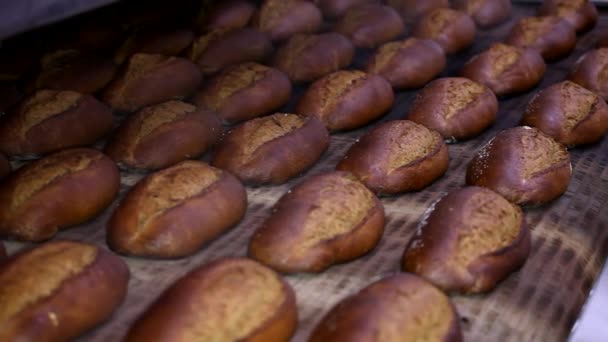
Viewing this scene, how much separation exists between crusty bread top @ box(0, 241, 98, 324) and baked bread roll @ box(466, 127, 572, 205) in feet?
3.80

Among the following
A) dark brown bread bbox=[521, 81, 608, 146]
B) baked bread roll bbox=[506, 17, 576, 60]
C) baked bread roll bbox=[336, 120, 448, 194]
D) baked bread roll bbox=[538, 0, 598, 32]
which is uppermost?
baked bread roll bbox=[336, 120, 448, 194]

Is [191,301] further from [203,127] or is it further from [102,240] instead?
[203,127]

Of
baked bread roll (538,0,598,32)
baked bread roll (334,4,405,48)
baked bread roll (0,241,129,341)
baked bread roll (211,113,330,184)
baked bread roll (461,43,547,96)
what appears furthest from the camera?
baked bread roll (538,0,598,32)

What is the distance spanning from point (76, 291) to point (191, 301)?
0.32m

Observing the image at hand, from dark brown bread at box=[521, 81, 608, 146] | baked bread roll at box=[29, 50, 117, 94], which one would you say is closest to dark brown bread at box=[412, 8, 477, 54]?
dark brown bread at box=[521, 81, 608, 146]

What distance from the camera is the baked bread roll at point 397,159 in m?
2.09

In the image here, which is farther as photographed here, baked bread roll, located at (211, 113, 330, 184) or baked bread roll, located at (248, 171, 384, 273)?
baked bread roll, located at (211, 113, 330, 184)

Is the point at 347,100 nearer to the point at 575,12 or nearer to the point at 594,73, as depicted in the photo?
the point at 594,73

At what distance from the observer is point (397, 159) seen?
6.93 ft

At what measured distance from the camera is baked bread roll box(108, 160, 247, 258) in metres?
1.81

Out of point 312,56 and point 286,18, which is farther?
point 286,18


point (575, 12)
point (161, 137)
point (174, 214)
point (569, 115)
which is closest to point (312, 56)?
point (161, 137)

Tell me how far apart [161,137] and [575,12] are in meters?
2.32

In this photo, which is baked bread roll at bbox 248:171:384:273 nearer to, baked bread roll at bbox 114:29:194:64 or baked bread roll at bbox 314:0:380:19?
baked bread roll at bbox 114:29:194:64
